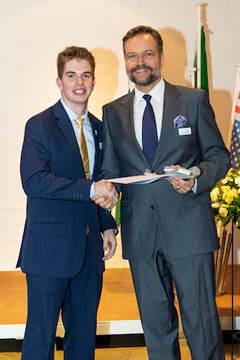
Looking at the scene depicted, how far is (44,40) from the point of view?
567 cm

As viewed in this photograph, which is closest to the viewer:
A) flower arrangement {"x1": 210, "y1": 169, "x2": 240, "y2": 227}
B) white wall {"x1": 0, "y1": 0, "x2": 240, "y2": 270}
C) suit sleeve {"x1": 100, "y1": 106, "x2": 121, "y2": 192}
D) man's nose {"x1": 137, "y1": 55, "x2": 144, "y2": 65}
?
man's nose {"x1": 137, "y1": 55, "x2": 144, "y2": 65}

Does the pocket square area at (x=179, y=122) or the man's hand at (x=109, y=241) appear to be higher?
the pocket square area at (x=179, y=122)

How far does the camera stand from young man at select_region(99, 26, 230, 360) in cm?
291

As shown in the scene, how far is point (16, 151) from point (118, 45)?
1494 mm

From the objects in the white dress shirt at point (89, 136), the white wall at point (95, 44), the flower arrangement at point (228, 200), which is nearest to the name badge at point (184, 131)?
the white dress shirt at point (89, 136)

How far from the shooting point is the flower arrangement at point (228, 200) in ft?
12.1

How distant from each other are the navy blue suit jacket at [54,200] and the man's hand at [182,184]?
1.49 feet

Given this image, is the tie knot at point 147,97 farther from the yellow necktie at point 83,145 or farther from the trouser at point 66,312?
the trouser at point 66,312

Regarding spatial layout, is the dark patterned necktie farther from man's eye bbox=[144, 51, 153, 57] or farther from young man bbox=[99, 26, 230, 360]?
man's eye bbox=[144, 51, 153, 57]

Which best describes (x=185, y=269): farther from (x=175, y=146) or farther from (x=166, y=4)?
(x=166, y=4)

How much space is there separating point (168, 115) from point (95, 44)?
9.91 feet

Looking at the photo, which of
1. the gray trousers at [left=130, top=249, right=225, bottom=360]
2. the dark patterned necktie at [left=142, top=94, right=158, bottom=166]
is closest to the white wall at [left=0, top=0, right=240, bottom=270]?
the dark patterned necktie at [left=142, top=94, right=158, bottom=166]

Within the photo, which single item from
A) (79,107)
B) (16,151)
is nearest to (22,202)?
(16,151)

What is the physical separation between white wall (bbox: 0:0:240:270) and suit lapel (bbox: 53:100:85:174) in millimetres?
2828
